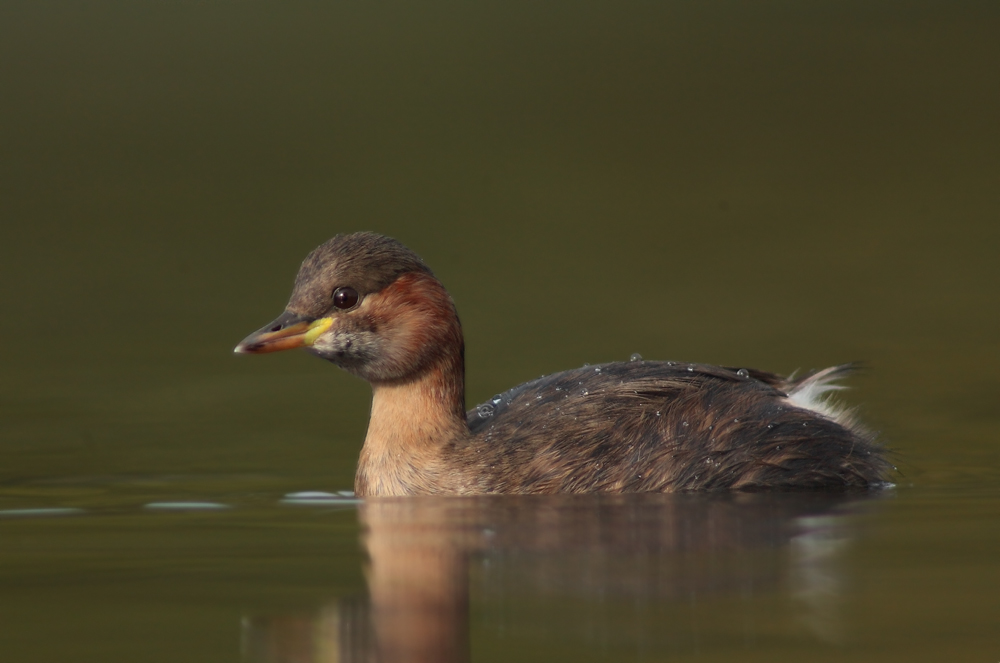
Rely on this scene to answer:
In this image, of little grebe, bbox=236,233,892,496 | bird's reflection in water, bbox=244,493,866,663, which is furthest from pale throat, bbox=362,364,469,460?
bird's reflection in water, bbox=244,493,866,663

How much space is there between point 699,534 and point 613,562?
0.71 metres

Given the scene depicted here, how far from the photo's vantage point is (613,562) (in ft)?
16.8

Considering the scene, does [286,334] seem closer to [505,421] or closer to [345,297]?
[345,297]

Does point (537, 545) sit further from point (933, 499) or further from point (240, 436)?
point (240, 436)

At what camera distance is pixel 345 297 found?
707 centimetres

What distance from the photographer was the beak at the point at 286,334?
695 centimetres

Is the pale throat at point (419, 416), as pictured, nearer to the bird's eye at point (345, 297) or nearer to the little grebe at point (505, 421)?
the little grebe at point (505, 421)

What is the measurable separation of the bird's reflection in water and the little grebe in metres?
0.21

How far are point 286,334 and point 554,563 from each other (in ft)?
7.82

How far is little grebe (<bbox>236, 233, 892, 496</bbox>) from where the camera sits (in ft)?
23.1

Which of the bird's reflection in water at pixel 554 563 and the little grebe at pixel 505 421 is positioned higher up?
the little grebe at pixel 505 421

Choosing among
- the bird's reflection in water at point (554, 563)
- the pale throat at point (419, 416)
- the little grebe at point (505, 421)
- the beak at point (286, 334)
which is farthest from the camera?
the pale throat at point (419, 416)

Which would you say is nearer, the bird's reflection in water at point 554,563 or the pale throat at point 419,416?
the bird's reflection in water at point 554,563

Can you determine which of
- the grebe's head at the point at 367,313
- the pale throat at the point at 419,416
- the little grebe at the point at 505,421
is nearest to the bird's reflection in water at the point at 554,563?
the little grebe at the point at 505,421
